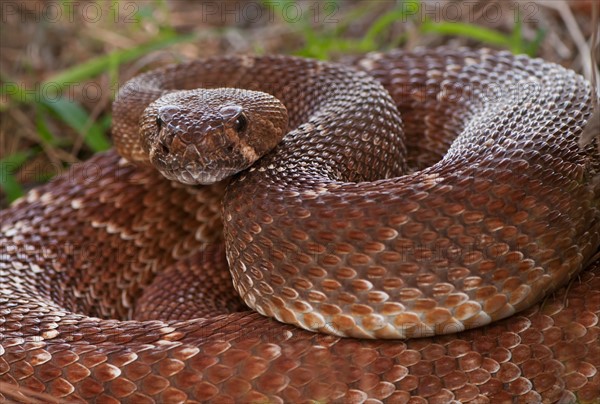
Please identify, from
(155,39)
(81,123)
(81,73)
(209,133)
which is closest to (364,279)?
(209,133)

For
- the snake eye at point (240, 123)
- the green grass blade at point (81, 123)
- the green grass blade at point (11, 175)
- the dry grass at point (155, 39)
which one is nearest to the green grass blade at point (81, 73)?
the dry grass at point (155, 39)

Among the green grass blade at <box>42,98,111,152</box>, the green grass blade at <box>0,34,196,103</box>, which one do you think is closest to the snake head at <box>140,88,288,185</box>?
the green grass blade at <box>42,98,111,152</box>

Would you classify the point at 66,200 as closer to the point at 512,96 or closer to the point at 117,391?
the point at 117,391

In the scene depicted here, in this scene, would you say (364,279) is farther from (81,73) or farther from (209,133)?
(81,73)

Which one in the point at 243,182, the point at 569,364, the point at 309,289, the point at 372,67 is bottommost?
the point at 569,364

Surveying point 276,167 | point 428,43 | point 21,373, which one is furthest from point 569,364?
point 428,43

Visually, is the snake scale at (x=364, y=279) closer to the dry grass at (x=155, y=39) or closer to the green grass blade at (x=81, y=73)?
the dry grass at (x=155, y=39)

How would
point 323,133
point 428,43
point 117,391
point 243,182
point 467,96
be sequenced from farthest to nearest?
point 428,43 < point 467,96 < point 323,133 < point 243,182 < point 117,391

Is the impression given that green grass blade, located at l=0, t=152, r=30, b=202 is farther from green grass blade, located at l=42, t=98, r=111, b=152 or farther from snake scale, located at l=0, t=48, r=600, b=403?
→ snake scale, located at l=0, t=48, r=600, b=403
